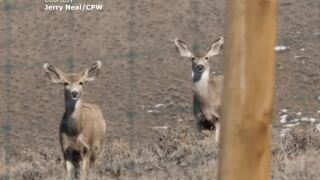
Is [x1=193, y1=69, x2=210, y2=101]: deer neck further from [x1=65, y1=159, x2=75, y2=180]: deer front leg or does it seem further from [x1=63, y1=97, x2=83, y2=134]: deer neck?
[x1=65, y1=159, x2=75, y2=180]: deer front leg

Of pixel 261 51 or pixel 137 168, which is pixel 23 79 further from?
pixel 261 51

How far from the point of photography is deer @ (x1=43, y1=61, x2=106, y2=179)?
26.0ft

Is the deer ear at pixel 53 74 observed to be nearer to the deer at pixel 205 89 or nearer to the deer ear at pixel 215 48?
the deer at pixel 205 89

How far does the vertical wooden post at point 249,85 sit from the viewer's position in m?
2.76

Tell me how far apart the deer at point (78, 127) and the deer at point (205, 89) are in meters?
1.33

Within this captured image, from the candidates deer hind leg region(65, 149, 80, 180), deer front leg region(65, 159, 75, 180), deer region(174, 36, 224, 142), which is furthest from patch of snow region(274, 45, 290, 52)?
deer front leg region(65, 159, 75, 180)

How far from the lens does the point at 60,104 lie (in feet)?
37.0

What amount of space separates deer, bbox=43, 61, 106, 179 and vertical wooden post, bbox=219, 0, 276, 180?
501 cm

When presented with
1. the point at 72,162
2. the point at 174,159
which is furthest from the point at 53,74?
the point at 174,159

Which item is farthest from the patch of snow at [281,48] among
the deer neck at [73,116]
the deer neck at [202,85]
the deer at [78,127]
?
the deer neck at [73,116]

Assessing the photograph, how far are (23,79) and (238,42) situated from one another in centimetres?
932

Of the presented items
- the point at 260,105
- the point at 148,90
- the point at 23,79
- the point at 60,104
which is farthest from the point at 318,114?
the point at 260,105

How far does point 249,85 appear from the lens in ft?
9.07

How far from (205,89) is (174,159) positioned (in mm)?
2672
